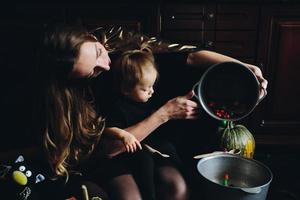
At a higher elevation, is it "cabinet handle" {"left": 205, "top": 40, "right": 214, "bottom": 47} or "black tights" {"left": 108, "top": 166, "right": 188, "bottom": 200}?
"cabinet handle" {"left": 205, "top": 40, "right": 214, "bottom": 47}

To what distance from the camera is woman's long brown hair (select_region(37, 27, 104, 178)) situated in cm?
121

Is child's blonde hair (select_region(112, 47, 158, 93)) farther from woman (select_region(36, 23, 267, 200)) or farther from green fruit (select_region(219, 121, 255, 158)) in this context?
green fruit (select_region(219, 121, 255, 158))

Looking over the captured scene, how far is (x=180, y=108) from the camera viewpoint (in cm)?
122

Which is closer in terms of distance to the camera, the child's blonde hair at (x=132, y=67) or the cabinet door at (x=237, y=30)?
the child's blonde hair at (x=132, y=67)

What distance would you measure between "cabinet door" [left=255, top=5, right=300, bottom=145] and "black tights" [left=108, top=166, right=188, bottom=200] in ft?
3.01

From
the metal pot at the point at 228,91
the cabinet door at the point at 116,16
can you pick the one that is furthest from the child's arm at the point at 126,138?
the cabinet door at the point at 116,16

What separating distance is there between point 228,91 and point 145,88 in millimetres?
262

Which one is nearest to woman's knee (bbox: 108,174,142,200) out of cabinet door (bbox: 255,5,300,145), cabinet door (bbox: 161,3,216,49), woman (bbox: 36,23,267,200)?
woman (bbox: 36,23,267,200)

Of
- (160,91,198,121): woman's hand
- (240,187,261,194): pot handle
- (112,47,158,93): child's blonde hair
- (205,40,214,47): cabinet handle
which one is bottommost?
(240,187,261,194): pot handle

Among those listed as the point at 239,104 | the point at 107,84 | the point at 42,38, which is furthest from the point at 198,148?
the point at 42,38

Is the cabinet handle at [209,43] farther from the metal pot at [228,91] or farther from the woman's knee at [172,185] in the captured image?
the woman's knee at [172,185]

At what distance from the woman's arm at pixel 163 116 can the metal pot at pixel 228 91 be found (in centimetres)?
4

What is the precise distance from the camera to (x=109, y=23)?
6.29ft

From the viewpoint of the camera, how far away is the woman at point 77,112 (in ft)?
3.96
